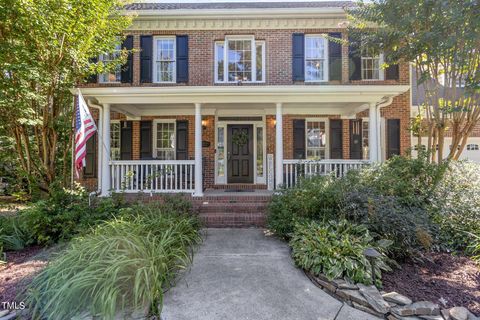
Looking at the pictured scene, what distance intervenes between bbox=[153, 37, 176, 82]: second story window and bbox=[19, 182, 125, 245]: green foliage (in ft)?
16.1

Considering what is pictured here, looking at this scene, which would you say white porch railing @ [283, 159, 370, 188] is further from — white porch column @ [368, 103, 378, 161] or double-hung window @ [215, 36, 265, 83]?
double-hung window @ [215, 36, 265, 83]

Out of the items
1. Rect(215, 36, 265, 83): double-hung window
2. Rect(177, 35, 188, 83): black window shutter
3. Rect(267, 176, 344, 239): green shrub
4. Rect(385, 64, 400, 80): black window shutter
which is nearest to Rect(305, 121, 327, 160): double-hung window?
Rect(215, 36, 265, 83): double-hung window

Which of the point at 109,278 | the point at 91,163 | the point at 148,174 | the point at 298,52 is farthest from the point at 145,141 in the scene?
the point at 109,278

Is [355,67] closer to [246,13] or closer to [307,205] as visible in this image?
[246,13]

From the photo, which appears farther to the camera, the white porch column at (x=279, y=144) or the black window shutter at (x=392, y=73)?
the black window shutter at (x=392, y=73)

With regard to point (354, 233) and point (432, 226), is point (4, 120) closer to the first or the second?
point (354, 233)

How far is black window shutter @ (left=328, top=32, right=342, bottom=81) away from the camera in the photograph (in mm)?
8219

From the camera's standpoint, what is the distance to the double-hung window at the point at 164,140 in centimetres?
850

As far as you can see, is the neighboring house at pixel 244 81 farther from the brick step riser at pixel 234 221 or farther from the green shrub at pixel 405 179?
the green shrub at pixel 405 179

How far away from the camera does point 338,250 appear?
3.36 meters

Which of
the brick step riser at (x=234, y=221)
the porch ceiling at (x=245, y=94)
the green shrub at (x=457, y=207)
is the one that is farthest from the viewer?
the porch ceiling at (x=245, y=94)

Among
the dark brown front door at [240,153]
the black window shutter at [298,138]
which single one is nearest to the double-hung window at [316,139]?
the black window shutter at [298,138]

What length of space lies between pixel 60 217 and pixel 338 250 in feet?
15.5

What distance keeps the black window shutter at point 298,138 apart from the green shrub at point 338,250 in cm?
451
